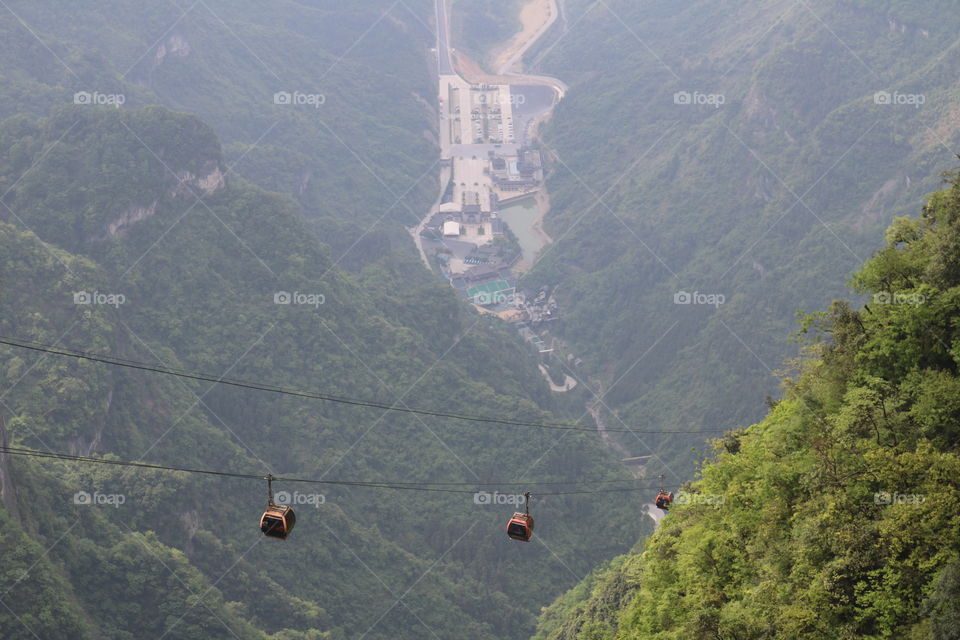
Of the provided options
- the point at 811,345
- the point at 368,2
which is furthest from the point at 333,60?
the point at 811,345

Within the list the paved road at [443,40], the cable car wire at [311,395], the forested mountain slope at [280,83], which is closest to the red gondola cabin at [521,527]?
the cable car wire at [311,395]

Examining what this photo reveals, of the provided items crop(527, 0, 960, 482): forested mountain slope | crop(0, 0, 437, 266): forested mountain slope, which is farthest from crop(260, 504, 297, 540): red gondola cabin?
crop(0, 0, 437, 266): forested mountain slope

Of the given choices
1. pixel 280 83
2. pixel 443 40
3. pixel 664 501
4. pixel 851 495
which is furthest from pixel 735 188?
pixel 851 495

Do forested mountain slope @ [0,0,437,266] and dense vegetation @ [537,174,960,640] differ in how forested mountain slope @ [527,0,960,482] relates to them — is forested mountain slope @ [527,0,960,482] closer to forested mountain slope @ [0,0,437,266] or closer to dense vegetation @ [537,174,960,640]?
forested mountain slope @ [0,0,437,266]

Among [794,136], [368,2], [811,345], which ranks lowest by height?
[811,345]

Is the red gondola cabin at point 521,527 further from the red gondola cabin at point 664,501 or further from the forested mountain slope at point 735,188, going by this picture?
the forested mountain slope at point 735,188

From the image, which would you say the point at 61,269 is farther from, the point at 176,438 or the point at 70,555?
the point at 70,555
